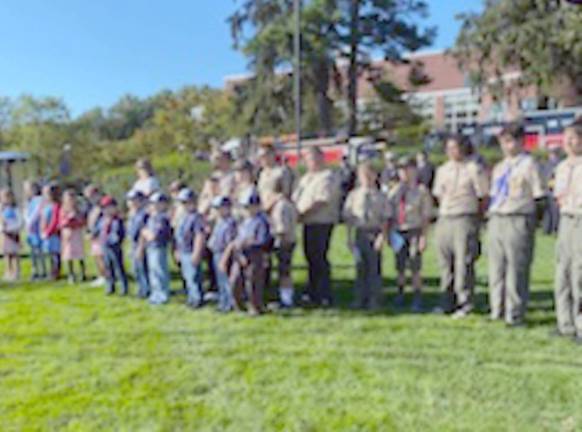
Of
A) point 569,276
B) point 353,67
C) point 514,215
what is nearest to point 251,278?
point 514,215

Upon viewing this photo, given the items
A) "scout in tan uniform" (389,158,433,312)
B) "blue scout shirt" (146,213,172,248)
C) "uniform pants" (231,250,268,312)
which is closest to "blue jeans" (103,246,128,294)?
"blue scout shirt" (146,213,172,248)

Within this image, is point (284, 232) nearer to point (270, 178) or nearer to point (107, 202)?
point (270, 178)

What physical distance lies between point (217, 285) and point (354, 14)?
26.8m

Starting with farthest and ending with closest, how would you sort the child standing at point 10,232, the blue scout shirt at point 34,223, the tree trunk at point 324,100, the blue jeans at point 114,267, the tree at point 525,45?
1. the tree trunk at point 324,100
2. the tree at point 525,45
3. the child standing at point 10,232
4. the blue scout shirt at point 34,223
5. the blue jeans at point 114,267

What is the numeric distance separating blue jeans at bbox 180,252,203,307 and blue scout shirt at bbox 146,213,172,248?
0.95 ft

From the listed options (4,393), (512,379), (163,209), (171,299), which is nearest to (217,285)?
(171,299)

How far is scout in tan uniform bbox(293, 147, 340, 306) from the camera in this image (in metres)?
7.70

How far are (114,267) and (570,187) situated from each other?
5.46m

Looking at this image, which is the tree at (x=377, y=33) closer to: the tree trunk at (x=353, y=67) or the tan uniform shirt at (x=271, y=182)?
the tree trunk at (x=353, y=67)

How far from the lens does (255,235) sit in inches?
287

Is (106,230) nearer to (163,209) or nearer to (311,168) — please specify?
(163,209)

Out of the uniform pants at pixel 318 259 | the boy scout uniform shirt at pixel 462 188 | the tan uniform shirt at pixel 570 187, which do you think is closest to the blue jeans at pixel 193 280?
the uniform pants at pixel 318 259

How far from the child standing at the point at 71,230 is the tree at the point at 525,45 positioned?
52.2ft

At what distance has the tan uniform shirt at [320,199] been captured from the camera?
7672mm
